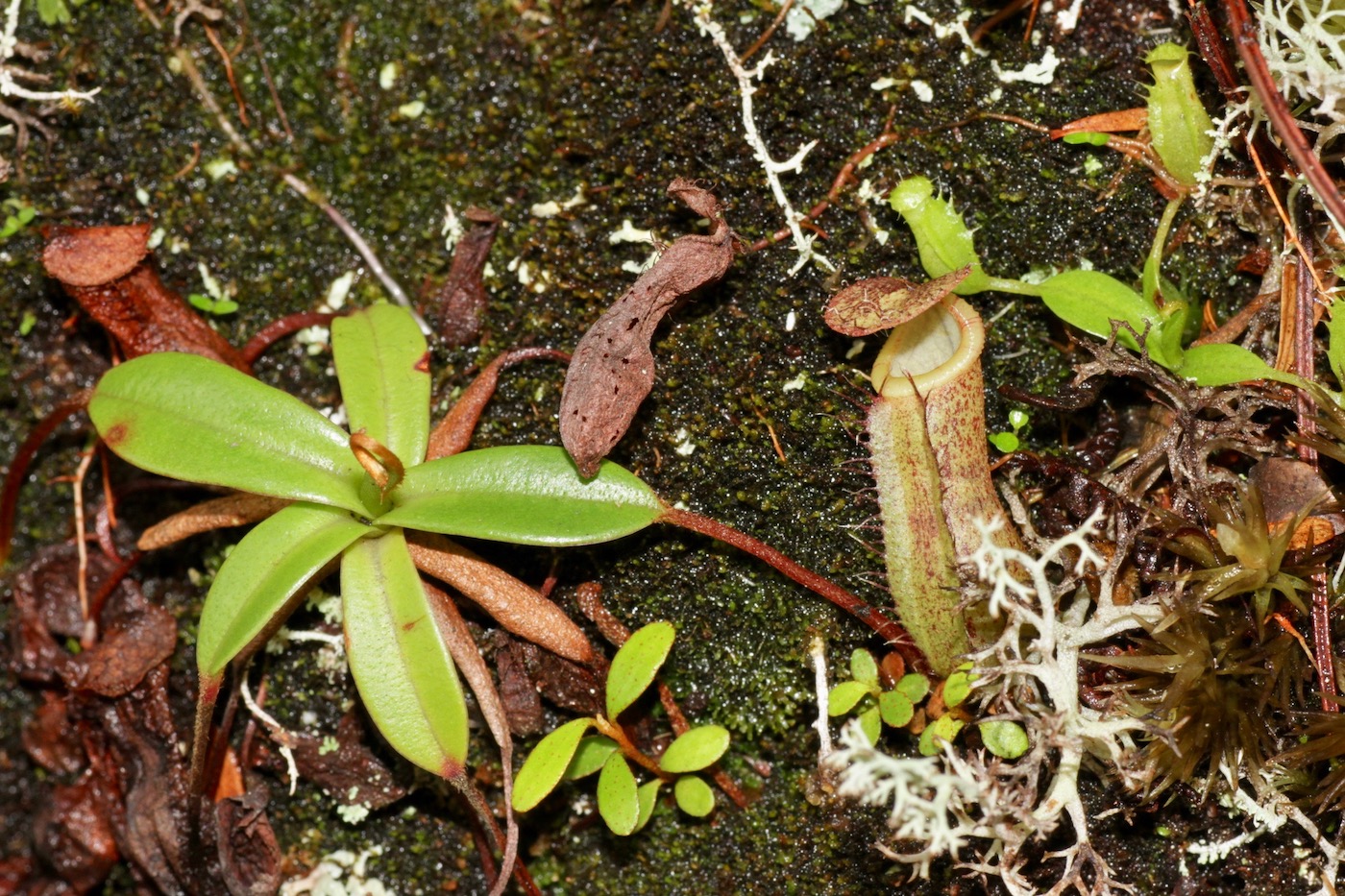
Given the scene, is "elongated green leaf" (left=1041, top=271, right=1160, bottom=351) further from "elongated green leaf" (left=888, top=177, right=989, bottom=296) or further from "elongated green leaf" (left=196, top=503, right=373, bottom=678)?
"elongated green leaf" (left=196, top=503, right=373, bottom=678)

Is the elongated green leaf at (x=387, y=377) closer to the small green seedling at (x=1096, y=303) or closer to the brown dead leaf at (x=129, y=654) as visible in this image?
the brown dead leaf at (x=129, y=654)

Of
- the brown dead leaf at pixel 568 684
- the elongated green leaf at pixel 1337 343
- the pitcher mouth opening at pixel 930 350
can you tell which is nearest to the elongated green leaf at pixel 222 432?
the brown dead leaf at pixel 568 684

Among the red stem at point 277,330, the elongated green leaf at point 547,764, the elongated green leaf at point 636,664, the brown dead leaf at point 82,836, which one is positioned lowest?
the brown dead leaf at point 82,836

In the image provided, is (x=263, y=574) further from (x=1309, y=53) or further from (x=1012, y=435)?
(x=1309, y=53)

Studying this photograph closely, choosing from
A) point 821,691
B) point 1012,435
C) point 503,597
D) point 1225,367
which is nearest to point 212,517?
point 503,597

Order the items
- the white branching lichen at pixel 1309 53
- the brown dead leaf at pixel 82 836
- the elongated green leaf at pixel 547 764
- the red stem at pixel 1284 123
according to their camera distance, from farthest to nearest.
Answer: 1. the brown dead leaf at pixel 82 836
2. the elongated green leaf at pixel 547 764
3. the white branching lichen at pixel 1309 53
4. the red stem at pixel 1284 123

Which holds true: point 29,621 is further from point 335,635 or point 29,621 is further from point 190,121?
point 190,121
